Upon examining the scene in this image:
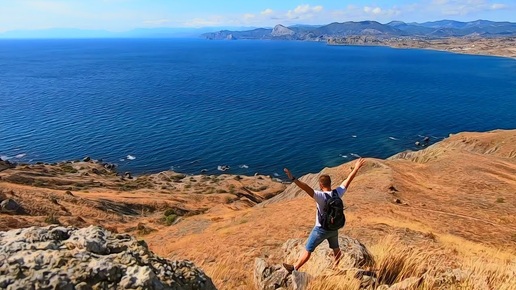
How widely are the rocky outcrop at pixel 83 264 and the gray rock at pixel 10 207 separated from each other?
3216 centimetres

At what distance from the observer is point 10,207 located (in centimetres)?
3494

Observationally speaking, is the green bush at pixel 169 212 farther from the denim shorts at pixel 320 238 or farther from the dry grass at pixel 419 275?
the dry grass at pixel 419 275

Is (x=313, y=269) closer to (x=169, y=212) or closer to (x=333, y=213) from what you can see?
(x=333, y=213)

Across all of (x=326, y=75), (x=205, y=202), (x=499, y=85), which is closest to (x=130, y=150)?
(x=205, y=202)

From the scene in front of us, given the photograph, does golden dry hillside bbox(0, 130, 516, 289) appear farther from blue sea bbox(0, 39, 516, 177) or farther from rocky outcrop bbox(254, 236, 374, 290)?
blue sea bbox(0, 39, 516, 177)

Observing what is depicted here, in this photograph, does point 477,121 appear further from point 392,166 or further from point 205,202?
point 205,202

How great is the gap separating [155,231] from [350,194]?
647 inches

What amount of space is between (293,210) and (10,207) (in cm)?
2562

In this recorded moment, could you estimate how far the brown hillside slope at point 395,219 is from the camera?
18047mm

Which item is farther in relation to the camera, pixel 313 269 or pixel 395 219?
pixel 395 219

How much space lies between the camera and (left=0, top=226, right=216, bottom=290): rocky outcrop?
19.6 feet

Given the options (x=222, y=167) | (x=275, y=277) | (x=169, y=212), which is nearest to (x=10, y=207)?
(x=169, y=212)

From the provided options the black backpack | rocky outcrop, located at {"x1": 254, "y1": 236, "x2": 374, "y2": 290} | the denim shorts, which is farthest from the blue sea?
the black backpack

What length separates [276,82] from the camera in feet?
513
